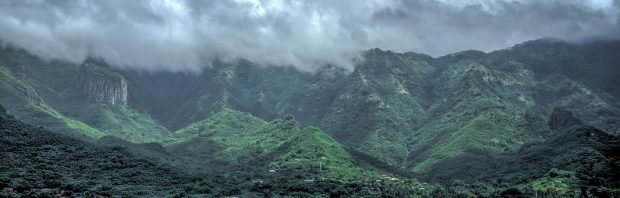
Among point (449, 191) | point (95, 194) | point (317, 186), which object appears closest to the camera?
point (95, 194)

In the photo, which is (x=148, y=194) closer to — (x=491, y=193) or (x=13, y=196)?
(x=13, y=196)

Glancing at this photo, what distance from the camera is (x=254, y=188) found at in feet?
599

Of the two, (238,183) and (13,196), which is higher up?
(238,183)

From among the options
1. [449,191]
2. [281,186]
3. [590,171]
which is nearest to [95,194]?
[281,186]

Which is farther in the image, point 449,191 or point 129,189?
point 449,191

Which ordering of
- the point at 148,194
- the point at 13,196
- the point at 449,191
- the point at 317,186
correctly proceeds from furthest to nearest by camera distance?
1. the point at 449,191
2. the point at 317,186
3. the point at 148,194
4. the point at 13,196

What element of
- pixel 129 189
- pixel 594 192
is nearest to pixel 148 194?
pixel 129 189

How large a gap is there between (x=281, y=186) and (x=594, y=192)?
8017 cm

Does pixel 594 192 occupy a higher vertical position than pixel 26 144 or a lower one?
lower

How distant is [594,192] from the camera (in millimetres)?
165125

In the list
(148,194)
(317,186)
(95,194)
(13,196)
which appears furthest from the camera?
(317,186)

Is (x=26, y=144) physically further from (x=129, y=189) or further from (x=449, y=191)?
(x=449, y=191)

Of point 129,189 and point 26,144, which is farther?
point 26,144

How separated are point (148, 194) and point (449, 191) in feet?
280
